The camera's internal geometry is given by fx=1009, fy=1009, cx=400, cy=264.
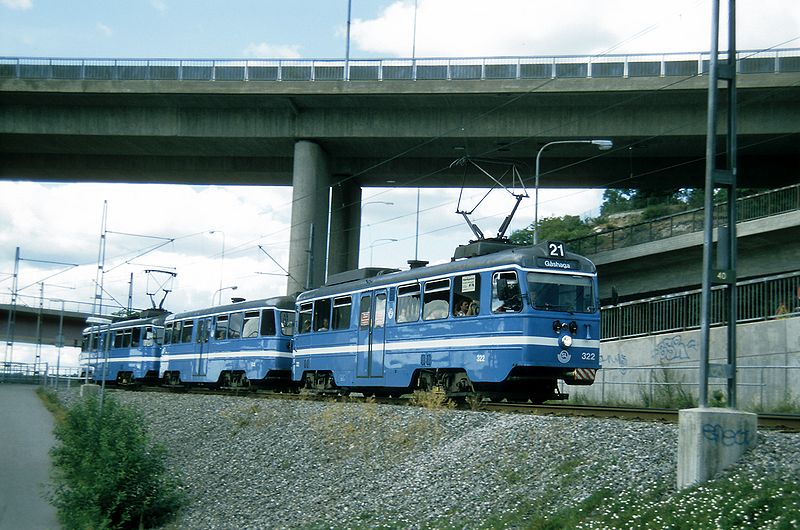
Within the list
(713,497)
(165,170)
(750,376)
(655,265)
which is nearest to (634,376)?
(750,376)

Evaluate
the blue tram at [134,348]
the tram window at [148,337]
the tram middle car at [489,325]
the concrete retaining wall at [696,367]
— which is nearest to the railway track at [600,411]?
the tram middle car at [489,325]

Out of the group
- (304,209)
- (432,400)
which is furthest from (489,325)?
(304,209)

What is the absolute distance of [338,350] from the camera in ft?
84.6

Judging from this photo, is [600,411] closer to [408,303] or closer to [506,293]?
[506,293]

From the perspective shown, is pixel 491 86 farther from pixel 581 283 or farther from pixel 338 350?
pixel 581 283

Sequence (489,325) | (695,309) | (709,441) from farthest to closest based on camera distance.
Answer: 1. (695,309)
2. (489,325)
3. (709,441)

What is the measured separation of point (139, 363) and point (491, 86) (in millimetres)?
19230

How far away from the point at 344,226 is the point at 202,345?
14315 mm

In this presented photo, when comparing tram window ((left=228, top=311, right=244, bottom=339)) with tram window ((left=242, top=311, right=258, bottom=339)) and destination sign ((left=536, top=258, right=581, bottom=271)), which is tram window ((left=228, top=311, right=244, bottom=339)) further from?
destination sign ((left=536, top=258, right=581, bottom=271))

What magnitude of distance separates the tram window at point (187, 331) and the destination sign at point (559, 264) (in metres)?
20.2

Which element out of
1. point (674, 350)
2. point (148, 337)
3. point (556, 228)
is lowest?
point (674, 350)

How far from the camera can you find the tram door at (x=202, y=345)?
35.6 meters

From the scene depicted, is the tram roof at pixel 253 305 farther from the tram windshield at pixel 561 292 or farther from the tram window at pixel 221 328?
the tram windshield at pixel 561 292

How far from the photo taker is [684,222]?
36781 mm
